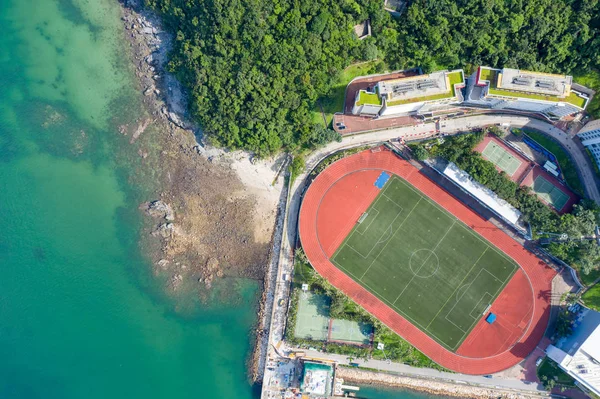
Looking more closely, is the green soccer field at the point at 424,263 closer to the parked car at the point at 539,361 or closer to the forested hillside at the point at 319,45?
the parked car at the point at 539,361

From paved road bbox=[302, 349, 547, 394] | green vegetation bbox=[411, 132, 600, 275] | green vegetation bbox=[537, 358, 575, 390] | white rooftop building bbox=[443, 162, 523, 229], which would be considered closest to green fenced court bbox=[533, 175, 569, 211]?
green vegetation bbox=[411, 132, 600, 275]

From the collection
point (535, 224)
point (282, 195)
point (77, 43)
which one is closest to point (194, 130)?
point (282, 195)

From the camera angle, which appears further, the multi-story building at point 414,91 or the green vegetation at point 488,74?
the green vegetation at point 488,74

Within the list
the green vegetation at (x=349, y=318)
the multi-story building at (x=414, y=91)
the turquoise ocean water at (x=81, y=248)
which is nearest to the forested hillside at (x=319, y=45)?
the multi-story building at (x=414, y=91)

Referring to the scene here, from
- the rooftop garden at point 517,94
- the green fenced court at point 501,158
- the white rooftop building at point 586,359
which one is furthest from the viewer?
the green fenced court at point 501,158

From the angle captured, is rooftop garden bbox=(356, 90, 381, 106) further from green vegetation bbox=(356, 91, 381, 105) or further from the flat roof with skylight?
the flat roof with skylight

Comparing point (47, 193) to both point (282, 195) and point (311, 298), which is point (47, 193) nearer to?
point (282, 195)

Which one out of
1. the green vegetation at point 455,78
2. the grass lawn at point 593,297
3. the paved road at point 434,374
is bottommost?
the paved road at point 434,374
